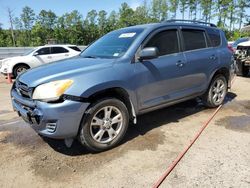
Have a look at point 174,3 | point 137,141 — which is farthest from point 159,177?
point 174,3

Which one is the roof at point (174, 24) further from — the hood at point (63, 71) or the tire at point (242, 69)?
the tire at point (242, 69)

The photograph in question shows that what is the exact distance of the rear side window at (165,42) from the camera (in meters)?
4.49

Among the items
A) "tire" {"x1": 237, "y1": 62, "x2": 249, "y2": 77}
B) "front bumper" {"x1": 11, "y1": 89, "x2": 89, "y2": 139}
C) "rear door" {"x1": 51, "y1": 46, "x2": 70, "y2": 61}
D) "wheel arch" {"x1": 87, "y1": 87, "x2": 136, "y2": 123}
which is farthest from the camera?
"rear door" {"x1": 51, "y1": 46, "x2": 70, "y2": 61}

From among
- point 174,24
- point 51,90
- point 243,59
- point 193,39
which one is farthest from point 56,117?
point 243,59

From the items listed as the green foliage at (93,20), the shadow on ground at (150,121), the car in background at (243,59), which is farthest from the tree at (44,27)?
the shadow on ground at (150,121)

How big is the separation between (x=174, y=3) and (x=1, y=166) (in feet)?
173

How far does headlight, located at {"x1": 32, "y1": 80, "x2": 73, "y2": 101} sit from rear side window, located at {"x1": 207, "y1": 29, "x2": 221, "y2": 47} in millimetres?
3512

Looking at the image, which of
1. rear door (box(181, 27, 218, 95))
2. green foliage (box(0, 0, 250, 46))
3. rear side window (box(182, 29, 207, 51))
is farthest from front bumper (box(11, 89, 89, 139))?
green foliage (box(0, 0, 250, 46))

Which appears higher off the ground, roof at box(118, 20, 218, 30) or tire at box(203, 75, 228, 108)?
roof at box(118, 20, 218, 30)

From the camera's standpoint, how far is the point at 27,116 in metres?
3.56

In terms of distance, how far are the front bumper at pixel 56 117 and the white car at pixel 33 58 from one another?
27.6 ft

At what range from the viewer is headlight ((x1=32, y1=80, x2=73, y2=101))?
3.35 m

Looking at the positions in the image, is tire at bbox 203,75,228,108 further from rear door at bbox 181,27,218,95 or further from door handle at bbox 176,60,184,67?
door handle at bbox 176,60,184,67

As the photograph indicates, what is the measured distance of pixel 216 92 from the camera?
5941 millimetres
